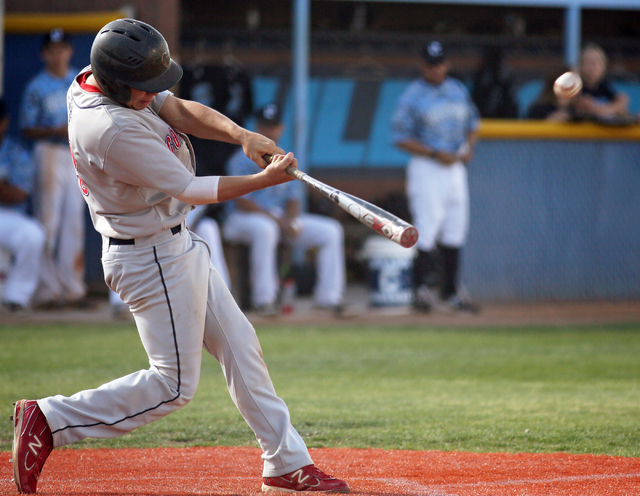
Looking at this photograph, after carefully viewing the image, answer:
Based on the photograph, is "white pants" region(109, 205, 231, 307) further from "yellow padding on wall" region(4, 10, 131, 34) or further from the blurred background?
"yellow padding on wall" region(4, 10, 131, 34)

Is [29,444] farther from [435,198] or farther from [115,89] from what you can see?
[435,198]

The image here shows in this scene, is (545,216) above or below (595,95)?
below

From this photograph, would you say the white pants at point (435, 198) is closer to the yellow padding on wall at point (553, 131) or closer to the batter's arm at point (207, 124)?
the yellow padding on wall at point (553, 131)

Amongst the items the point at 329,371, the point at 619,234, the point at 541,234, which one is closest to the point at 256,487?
the point at 329,371

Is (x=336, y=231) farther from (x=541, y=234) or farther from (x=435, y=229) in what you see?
(x=541, y=234)

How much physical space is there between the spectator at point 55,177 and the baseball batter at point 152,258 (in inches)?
203

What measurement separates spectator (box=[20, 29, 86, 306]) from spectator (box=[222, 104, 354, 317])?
146 cm

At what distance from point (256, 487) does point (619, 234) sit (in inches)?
278

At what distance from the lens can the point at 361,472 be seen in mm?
3326

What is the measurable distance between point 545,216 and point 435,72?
2.04 meters

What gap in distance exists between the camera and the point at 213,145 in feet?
30.6

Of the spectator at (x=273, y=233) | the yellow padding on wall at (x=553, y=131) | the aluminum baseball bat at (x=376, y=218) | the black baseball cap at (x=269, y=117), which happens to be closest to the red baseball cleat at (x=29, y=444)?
the aluminum baseball bat at (x=376, y=218)

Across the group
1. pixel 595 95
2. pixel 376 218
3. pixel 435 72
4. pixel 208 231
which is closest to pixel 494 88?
pixel 595 95

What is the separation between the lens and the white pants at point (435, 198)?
8.10 metres
